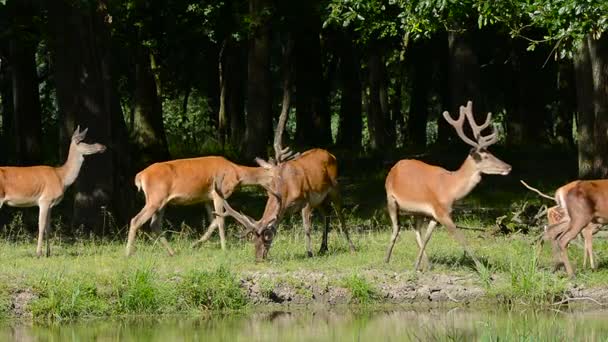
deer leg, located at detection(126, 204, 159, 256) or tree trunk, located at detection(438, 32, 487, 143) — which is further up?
tree trunk, located at detection(438, 32, 487, 143)

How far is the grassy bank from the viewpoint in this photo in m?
13.6

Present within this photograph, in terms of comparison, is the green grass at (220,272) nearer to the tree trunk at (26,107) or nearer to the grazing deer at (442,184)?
the grazing deer at (442,184)

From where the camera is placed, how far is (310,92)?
34.2m

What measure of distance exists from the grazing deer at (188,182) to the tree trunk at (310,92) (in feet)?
47.8

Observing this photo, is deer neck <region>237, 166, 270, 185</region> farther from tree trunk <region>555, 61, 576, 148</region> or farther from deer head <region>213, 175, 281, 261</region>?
tree trunk <region>555, 61, 576, 148</region>

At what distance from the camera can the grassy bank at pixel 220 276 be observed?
13562 mm

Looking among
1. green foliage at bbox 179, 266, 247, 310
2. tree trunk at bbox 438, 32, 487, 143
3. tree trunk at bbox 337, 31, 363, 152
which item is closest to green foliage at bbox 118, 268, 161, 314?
green foliage at bbox 179, 266, 247, 310

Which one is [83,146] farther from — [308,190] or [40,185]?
[308,190]

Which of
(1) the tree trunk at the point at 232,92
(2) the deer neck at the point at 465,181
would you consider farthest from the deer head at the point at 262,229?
(1) the tree trunk at the point at 232,92

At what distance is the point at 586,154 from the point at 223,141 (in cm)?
1599

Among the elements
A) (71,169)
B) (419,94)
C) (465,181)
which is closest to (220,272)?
(465,181)

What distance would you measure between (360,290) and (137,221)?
3.82 metres

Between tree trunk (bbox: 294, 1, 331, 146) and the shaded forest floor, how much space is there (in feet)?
48.4

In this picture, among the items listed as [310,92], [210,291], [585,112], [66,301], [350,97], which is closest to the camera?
[66,301]
